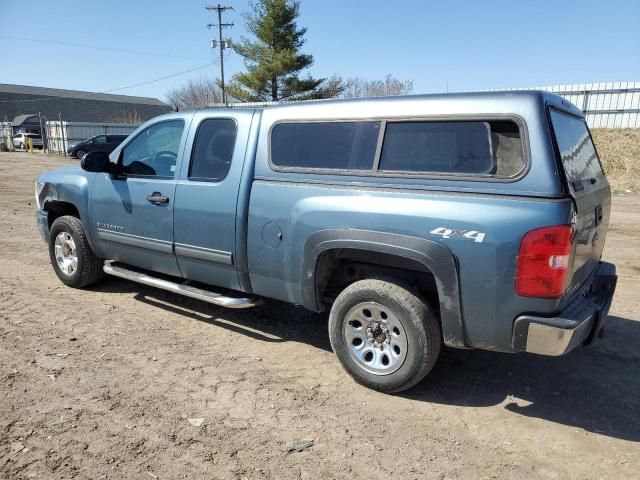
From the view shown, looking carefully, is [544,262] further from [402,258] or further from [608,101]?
[608,101]

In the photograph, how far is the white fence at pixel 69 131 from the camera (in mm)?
33156

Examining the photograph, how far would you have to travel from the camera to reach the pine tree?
3156cm

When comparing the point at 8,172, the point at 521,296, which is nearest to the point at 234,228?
the point at 521,296

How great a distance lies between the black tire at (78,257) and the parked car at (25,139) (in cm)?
3705

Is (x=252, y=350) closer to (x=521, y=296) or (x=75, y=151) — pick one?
(x=521, y=296)

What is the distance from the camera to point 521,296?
9.39 ft

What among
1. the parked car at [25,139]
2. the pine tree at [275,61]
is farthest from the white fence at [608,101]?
the parked car at [25,139]

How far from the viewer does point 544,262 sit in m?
2.76

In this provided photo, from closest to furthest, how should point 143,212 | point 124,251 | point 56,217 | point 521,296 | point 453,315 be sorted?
point 521,296 < point 453,315 < point 143,212 < point 124,251 < point 56,217

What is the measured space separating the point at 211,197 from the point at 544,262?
2596 millimetres

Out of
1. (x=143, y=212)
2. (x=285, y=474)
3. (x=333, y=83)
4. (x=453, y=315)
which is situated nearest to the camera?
(x=285, y=474)

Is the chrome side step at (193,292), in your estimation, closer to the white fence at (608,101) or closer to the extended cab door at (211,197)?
the extended cab door at (211,197)

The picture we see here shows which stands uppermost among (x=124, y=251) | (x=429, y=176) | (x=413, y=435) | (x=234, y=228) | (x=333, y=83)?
(x=333, y=83)

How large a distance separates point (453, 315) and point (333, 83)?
32825mm
